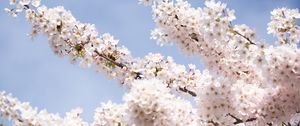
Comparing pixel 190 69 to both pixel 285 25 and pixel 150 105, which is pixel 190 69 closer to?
pixel 285 25

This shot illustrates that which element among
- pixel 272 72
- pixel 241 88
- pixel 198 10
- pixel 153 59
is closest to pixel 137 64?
pixel 153 59

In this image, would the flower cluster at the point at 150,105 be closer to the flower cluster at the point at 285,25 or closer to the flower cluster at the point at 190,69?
the flower cluster at the point at 190,69

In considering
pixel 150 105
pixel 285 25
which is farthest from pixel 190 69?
pixel 150 105

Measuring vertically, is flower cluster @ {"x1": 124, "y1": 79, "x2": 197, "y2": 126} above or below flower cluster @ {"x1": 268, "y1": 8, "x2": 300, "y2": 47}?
below

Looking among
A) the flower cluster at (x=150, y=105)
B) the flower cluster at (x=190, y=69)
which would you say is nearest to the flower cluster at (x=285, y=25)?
the flower cluster at (x=190, y=69)

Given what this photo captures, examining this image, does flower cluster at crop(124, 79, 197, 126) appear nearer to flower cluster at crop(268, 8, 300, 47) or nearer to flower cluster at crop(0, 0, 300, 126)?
flower cluster at crop(0, 0, 300, 126)

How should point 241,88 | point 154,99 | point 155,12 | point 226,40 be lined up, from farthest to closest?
point 155,12, point 226,40, point 241,88, point 154,99

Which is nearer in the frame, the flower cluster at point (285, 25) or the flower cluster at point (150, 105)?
the flower cluster at point (150, 105)

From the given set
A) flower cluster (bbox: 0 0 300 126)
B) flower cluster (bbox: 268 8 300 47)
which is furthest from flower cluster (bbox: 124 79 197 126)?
flower cluster (bbox: 268 8 300 47)

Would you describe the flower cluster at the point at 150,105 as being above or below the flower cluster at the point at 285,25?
below

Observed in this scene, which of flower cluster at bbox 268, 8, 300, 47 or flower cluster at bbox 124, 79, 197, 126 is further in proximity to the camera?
flower cluster at bbox 268, 8, 300, 47

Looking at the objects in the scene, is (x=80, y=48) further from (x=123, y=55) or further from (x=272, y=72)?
(x=272, y=72)
